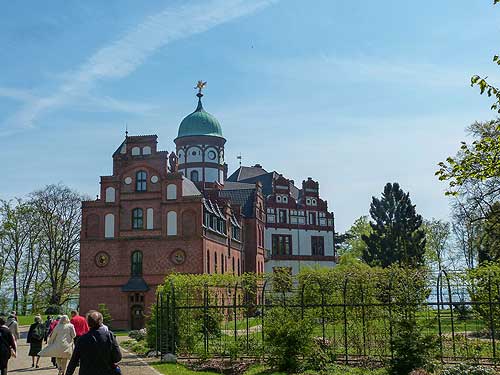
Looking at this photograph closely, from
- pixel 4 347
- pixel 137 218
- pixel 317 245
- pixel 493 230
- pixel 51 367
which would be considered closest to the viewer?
pixel 4 347

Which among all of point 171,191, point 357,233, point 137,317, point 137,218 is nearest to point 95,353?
point 171,191

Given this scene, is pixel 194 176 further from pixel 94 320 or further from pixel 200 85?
pixel 94 320

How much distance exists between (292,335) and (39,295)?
159ft

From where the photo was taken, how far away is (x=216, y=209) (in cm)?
Answer: 4819

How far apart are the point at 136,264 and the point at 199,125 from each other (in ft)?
73.9

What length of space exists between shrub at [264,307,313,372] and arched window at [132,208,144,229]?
27.2 metres

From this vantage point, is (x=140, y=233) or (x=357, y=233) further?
(x=357, y=233)

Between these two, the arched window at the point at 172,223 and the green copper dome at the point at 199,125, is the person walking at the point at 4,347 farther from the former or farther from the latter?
the green copper dome at the point at 199,125

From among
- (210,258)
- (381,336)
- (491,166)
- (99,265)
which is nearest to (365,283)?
(381,336)

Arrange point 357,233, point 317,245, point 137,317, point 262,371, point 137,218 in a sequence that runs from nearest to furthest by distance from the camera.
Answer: point 262,371 < point 137,317 < point 137,218 < point 317,245 < point 357,233

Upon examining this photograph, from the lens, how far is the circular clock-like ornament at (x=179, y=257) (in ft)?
136

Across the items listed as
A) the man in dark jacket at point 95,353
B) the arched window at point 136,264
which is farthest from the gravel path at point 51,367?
the arched window at point 136,264

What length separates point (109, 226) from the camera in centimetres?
4322

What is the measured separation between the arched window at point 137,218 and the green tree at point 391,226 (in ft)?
74.7
